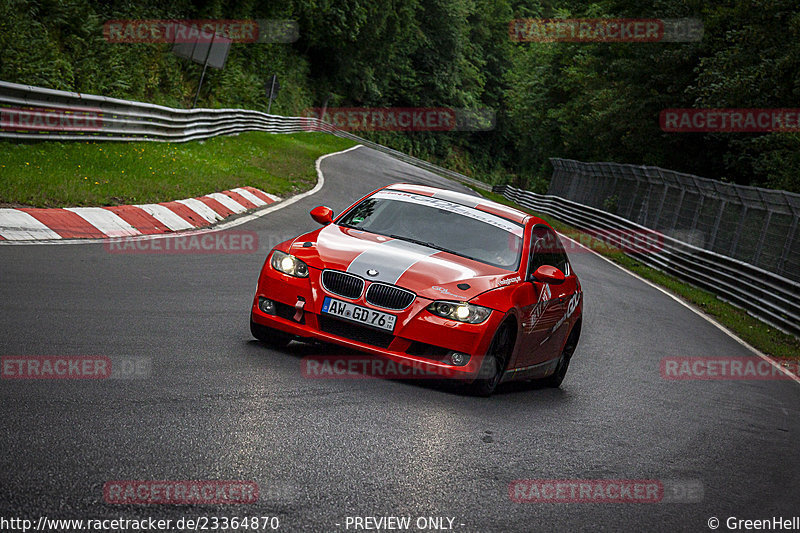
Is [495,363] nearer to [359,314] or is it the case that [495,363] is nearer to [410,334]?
[410,334]

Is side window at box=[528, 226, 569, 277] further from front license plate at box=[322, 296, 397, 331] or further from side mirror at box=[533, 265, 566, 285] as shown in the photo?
front license plate at box=[322, 296, 397, 331]

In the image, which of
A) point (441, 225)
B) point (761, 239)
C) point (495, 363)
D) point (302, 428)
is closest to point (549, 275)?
point (495, 363)

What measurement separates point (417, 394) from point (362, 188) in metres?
20.7

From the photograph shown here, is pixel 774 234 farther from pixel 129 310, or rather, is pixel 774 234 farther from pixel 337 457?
pixel 337 457

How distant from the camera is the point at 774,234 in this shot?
19.6 metres

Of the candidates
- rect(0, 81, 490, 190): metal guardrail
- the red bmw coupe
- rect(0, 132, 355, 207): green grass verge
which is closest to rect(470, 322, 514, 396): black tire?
the red bmw coupe

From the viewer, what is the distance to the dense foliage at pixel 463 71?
2500 cm

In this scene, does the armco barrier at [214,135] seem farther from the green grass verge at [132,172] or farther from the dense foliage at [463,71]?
the dense foliage at [463,71]

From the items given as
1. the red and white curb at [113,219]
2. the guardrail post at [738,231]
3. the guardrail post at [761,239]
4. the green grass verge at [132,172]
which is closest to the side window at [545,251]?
the red and white curb at [113,219]

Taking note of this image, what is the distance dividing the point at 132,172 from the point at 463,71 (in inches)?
Answer: 2839

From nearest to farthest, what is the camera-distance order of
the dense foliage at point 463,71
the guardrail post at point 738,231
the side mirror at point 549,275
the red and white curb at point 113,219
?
the side mirror at point 549,275, the red and white curb at point 113,219, the guardrail post at point 738,231, the dense foliage at point 463,71

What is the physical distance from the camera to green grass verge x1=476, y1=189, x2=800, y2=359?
50.4 feet

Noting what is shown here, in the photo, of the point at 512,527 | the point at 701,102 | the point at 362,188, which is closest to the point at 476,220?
the point at 512,527

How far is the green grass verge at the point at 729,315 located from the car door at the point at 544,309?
24.2ft
